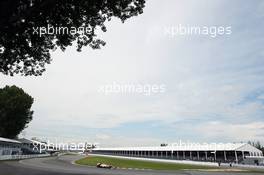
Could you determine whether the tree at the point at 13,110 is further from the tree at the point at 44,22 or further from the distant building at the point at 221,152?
the tree at the point at 44,22

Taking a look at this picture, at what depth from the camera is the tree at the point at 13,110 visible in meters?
74.1

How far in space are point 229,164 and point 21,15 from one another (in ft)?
181

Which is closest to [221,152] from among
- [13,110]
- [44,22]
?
[13,110]

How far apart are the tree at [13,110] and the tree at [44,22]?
60433 mm

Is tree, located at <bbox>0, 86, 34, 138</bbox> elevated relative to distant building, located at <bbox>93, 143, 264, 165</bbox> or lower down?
elevated

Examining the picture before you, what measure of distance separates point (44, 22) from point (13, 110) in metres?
65.2

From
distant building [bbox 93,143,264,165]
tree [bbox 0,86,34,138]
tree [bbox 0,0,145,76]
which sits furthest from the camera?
tree [bbox 0,86,34,138]

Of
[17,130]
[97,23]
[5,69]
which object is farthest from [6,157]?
[97,23]

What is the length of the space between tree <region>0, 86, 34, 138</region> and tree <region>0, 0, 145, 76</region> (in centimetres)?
6043

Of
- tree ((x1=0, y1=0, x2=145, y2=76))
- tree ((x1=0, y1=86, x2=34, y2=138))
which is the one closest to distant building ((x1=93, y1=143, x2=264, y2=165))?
tree ((x1=0, y1=86, x2=34, y2=138))

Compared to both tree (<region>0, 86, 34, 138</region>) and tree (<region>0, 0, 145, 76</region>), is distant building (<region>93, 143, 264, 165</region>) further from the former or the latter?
tree (<region>0, 0, 145, 76</region>)

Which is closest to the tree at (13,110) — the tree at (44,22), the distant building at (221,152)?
the distant building at (221,152)

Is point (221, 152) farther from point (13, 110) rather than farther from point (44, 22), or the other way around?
point (44, 22)

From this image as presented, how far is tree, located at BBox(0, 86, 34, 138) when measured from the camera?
243 ft
